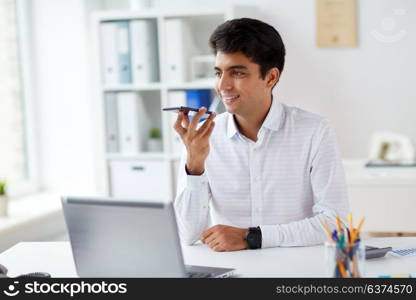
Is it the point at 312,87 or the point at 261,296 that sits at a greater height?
the point at 312,87

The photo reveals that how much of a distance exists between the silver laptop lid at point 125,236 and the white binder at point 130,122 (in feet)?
6.86

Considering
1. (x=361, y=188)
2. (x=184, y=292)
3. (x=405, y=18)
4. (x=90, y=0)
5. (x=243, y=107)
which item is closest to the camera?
(x=184, y=292)

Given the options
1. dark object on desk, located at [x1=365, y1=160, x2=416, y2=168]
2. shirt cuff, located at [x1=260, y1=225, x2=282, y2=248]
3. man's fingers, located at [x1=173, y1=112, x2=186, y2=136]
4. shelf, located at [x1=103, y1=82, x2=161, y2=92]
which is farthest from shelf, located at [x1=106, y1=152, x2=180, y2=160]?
shirt cuff, located at [x1=260, y1=225, x2=282, y2=248]

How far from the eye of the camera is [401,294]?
1485 millimetres

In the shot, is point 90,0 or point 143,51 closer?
point 143,51

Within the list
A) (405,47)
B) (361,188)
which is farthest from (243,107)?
(405,47)

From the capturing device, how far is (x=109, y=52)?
3.68 m

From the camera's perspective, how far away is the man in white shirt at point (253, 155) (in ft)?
6.95

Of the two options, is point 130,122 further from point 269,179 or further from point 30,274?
point 30,274

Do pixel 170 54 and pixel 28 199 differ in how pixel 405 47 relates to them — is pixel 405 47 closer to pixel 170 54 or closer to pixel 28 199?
pixel 170 54

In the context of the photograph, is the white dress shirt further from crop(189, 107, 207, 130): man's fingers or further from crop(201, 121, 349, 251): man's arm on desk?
crop(189, 107, 207, 130): man's fingers

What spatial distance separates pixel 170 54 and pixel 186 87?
0.62ft

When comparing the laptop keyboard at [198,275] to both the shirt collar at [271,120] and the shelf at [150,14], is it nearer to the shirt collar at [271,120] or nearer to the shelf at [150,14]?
the shirt collar at [271,120]

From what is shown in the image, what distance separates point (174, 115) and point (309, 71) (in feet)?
2.47
